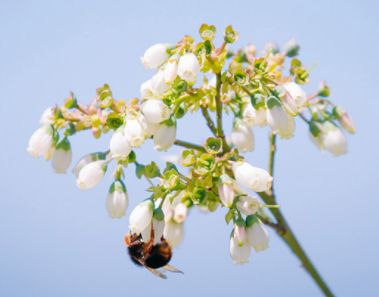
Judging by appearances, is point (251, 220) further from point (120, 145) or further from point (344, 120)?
point (344, 120)

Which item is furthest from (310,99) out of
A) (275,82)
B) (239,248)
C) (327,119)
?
(239,248)

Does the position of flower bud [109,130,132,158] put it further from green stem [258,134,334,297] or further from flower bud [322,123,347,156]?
flower bud [322,123,347,156]

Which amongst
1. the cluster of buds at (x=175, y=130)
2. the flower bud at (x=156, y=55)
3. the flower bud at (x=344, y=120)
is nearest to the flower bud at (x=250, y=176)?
the cluster of buds at (x=175, y=130)

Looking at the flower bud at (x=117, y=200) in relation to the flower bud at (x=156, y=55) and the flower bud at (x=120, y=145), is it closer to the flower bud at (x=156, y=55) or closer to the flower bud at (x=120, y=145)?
the flower bud at (x=120, y=145)

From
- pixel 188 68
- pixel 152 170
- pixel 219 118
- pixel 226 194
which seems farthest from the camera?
pixel 219 118

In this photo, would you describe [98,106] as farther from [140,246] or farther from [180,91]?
[140,246]

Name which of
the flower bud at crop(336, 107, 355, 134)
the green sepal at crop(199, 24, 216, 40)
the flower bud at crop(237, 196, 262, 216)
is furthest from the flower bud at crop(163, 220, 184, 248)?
the flower bud at crop(336, 107, 355, 134)

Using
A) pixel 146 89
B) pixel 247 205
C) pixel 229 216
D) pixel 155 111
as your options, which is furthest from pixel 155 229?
pixel 146 89
